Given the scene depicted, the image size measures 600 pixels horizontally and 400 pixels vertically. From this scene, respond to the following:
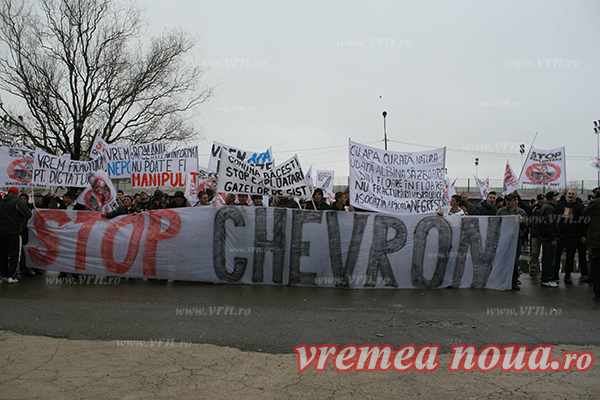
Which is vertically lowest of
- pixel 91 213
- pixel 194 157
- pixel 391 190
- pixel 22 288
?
pixel 22 288

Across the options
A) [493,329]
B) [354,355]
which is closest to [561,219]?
[493,329]

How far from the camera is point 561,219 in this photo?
8516 mm

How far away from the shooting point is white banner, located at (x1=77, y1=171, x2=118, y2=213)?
8805 millimetres

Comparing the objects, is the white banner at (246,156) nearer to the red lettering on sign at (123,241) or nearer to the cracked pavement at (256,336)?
the red lettering on sign at (123,241)

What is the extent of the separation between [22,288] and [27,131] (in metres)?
17.4

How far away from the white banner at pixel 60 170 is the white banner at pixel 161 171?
1060mm

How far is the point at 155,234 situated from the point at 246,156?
101 inches

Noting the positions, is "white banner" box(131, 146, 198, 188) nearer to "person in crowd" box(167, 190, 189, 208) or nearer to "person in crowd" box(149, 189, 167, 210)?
"person in crowd" box(149, 189, 167, 210)

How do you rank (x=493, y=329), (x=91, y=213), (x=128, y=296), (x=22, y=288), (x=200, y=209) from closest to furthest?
(x=493, y=329), (x=128, y=296), (x=22, y=288), (x=200, y=209), (x=91, y=213)

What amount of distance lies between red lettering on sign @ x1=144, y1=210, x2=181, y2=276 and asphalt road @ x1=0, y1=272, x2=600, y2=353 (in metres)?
0.40

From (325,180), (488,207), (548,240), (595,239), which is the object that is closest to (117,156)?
(488,207)

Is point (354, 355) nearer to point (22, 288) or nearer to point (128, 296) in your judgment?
point (128, 296)

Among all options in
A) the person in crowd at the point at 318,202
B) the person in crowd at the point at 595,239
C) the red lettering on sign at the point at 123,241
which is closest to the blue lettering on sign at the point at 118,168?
the red lettering on sign at the point at 123,241

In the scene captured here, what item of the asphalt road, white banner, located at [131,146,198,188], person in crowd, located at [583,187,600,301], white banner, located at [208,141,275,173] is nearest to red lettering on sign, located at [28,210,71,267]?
the asphalt road
